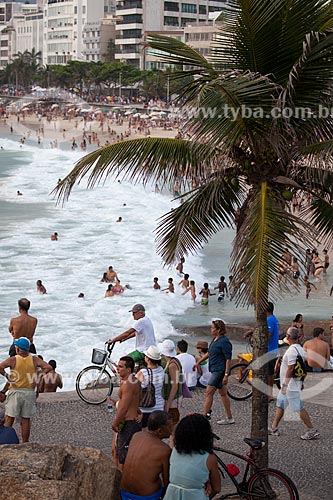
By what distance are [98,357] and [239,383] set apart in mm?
1812

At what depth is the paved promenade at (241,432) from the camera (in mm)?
8719

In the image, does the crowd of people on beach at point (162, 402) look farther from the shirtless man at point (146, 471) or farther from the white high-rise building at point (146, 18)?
the white high-rise building at point (146, 18)

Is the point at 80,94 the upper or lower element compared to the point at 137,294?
upper

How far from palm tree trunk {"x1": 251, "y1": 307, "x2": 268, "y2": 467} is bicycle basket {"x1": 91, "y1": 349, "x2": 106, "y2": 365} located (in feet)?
11.2

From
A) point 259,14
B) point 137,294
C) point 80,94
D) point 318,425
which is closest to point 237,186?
point 259,14

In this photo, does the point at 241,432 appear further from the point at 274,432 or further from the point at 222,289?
the point at 222,289

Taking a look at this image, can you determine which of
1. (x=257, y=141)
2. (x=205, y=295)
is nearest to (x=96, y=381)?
(x=257, y=141)

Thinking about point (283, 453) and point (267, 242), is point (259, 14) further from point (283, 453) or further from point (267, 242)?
point (283, 453)

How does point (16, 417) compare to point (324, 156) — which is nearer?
point (324, 156)

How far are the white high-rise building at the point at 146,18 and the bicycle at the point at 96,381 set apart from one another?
10787cm

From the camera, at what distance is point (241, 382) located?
11.6m

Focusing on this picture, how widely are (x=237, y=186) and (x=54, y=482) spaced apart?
10.1 ft

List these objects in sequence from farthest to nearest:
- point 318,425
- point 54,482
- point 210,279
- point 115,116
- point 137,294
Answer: point 115,116 < point 210,279 < point 137,294 < point 318,425 < point 54,482

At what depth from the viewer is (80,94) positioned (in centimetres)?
13375
